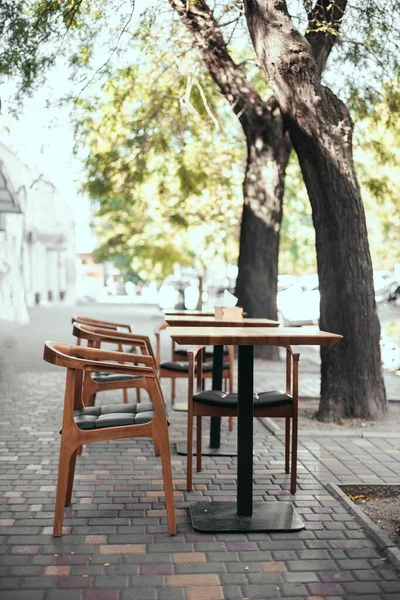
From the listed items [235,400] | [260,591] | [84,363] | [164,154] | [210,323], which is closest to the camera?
[260,591]

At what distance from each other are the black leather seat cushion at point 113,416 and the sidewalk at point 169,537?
1.85 ft

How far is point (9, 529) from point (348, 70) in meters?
6.73

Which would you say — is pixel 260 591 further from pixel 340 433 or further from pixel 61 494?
pixel 340 433

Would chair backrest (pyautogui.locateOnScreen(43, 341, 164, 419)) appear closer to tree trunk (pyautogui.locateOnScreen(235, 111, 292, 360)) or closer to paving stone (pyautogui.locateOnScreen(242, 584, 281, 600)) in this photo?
paving stone (pyautogui.locateOnScreen(242, 584, 281, 600))

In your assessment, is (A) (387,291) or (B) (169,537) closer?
(B) (169,537)

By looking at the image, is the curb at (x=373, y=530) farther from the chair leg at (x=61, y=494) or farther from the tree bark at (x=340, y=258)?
the tree bark at (x=340, y=258)

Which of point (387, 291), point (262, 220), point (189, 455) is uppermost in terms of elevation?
point (262, 220)

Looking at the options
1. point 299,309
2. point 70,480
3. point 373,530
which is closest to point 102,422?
point 70,480

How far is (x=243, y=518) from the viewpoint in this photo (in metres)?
4.36

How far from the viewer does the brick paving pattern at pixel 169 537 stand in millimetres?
3434

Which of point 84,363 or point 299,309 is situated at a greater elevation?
point 84,363

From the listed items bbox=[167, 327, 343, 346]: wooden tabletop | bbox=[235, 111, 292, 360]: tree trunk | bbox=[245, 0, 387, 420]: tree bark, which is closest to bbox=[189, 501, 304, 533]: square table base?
bbox=[167, 327, 343, 346]: wooden tabletop

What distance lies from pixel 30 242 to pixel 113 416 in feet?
Result: 83.3

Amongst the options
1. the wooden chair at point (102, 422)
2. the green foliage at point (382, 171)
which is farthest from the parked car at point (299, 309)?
the wooden chair at point (102, 422)
